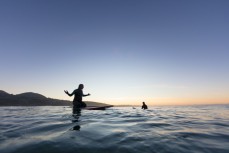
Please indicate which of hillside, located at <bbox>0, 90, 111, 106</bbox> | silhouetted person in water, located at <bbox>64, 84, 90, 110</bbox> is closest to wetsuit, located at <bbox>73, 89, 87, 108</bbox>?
silhouetted person in water, located at <bbox>64, 84, 90, 110</bbox>

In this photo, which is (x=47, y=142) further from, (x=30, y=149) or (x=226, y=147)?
(x=226, y=147)

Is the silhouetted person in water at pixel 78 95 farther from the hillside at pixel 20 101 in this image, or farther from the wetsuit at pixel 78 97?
the hillside at pixel 20 101

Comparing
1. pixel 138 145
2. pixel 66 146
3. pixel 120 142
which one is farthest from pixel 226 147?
pixel 66 146

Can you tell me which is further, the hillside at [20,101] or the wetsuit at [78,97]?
the hillside at [20,101]

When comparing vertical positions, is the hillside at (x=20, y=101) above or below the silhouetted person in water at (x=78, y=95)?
above

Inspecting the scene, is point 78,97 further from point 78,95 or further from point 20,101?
point 20,101

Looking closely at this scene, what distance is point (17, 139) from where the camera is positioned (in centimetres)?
487

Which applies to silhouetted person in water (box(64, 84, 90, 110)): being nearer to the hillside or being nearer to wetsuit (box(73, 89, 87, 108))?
wetsuit (box(73, 89, 87, 108))

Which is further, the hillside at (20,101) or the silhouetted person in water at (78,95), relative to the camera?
the hillside at (20,101)

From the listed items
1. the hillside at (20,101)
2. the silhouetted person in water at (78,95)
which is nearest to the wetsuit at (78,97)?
the silhouetted person in water at (78,95)

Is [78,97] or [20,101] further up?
[20,101]

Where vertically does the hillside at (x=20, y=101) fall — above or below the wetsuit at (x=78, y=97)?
above

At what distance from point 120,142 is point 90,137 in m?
0.94

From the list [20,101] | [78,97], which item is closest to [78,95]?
[78,97]
